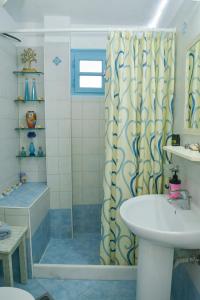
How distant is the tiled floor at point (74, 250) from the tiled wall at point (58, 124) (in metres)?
0.41

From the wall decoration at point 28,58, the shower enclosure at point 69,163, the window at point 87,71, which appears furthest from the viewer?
the window at point 87,71

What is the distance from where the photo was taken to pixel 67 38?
240cm

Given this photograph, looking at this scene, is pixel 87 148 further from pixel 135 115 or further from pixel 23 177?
pixel 135 115

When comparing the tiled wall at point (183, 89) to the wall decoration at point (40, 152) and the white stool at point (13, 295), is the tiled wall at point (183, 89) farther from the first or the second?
the wall decoration at point (40, 152)

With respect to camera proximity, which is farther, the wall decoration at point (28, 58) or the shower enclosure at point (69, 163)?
the wall decoration at point (28, 58)

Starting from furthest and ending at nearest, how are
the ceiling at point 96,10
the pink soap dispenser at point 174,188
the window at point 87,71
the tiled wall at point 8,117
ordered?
the window at point 87,71, the tiled wall at point 8,117, the ceiling at point 96,10, the pink soap dispenser at point 174,188

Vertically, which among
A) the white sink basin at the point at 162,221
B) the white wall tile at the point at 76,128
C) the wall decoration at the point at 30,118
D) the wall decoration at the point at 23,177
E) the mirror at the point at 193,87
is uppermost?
the mirror at the point at 193,87

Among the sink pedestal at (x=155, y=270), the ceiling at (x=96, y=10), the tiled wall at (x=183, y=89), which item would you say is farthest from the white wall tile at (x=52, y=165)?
the ceiling at (x=96, y=10)

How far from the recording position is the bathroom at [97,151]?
1.49 m

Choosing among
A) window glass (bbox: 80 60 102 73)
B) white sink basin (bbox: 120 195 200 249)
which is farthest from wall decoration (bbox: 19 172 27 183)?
white sink basin (bbox: 120 195 200 249)

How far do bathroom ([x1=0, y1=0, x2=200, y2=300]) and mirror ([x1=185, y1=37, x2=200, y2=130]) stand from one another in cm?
1

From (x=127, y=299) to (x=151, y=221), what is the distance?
2.47ft

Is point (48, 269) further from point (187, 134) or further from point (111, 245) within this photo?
point (187, 134)

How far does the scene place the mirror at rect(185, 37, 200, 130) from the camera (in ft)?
4.82
